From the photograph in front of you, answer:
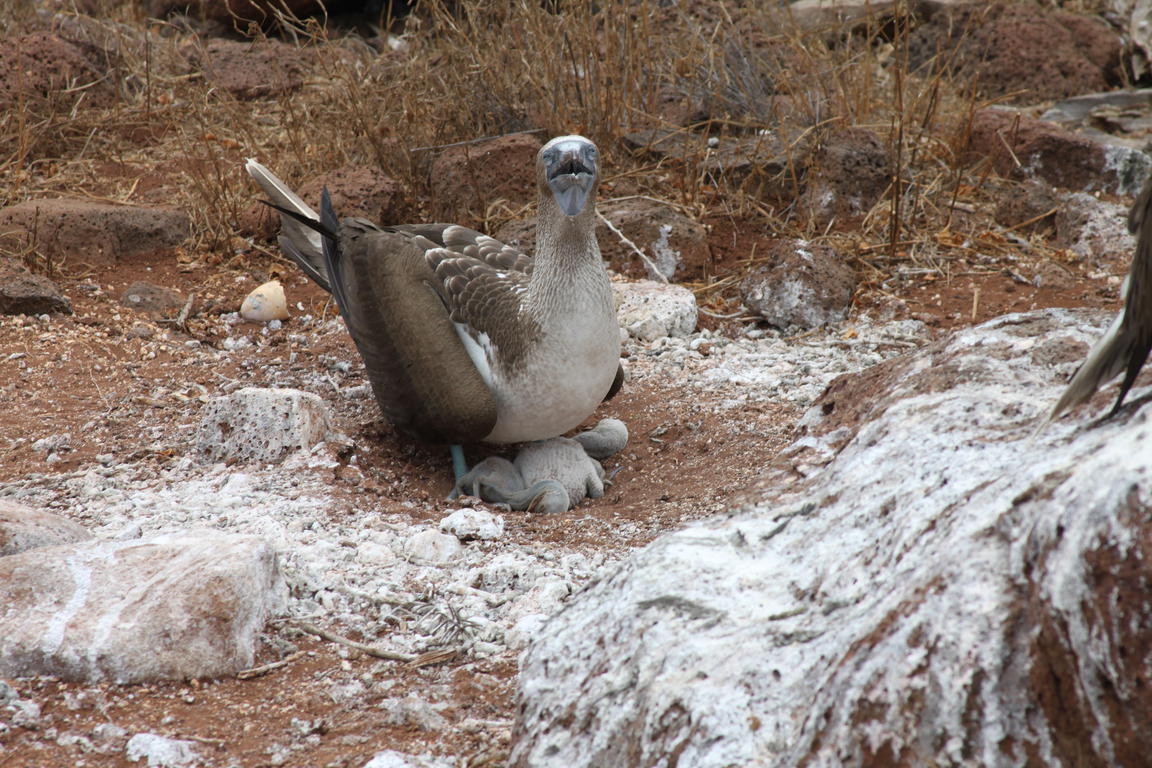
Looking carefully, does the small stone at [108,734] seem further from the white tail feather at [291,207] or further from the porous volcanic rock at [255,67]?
the porous volcanic rock at [255,67]

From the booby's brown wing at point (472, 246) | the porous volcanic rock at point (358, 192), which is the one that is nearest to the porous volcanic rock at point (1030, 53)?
the porous volcanic rock at point (358, 192)

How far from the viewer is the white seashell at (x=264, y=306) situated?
17.4 feet

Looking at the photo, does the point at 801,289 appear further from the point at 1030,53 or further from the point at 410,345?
the point at 1030,53

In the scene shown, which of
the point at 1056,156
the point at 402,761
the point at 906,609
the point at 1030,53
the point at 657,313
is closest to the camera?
the point at 906,609

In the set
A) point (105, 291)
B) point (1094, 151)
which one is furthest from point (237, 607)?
point (1094, 151)

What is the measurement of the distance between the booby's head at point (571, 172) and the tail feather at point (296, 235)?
4.52ft

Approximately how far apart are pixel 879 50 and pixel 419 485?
19.5 feet

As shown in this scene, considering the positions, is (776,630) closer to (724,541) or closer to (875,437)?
(724,541)

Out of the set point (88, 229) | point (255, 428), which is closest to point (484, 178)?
point (88, 229)

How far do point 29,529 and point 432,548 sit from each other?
1.01 metres

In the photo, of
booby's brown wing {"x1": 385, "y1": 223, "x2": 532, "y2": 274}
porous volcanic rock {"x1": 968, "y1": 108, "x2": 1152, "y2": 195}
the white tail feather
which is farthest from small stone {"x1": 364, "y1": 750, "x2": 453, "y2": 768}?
porous volcanic rock {"x1": 968, "y1": 108, "x2": 1152, "y2": 195}

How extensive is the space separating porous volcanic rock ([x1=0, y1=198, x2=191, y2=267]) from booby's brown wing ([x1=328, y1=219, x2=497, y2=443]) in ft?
7.23

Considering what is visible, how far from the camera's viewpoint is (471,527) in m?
3.29

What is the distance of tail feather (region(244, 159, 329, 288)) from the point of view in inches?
187
